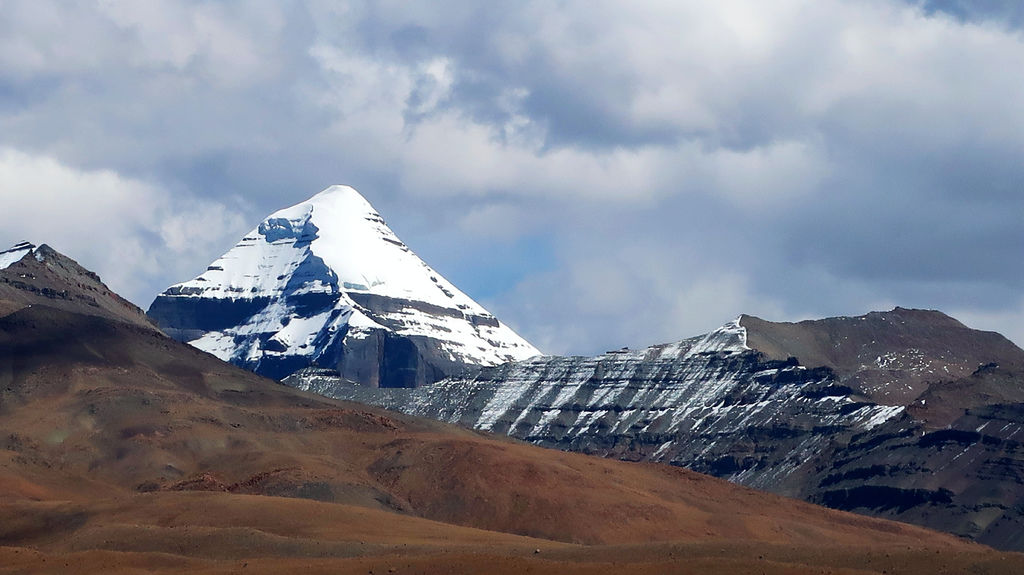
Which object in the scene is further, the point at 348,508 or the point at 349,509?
the point at 348,508

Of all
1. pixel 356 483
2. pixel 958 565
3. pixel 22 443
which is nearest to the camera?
pixel 958 565

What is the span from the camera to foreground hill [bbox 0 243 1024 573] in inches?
3794

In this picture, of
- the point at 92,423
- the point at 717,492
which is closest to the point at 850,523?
the point at 717,492

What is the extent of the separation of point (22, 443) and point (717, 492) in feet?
250

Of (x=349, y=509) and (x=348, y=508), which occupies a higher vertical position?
(x=348, y=508)

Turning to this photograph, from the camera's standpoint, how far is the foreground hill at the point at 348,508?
316ft

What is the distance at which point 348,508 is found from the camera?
133 m

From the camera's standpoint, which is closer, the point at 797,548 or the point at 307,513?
the point at 797,548

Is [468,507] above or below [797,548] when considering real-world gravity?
above

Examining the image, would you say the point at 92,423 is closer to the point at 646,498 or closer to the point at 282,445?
the point at 282,445

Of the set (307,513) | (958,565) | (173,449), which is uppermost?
(173,449)

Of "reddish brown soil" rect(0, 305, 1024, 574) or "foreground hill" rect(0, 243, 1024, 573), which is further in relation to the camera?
"foreground hill" rect(0, 243, 1024, 573)

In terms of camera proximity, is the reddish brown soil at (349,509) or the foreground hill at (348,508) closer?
the reddish brown soil at (349,509)

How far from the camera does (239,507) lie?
131625 mm
